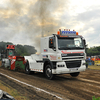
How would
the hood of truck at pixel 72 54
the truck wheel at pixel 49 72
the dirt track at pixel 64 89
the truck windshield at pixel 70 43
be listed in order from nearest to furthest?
the dirt track at pixel 64 89 < the hood of truck at pixel 72 54 < the truck windshield at pixel 70 43 < the truck wheel at pixel 49 72

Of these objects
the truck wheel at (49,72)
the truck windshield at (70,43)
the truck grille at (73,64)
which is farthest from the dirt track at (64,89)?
the truck windshield at (70,43)

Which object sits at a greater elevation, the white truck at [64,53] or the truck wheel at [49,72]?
the white truck at [64,53]

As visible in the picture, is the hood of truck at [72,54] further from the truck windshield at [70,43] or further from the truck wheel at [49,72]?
the truck wheel at [49,72]

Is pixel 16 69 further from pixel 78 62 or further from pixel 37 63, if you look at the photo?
pixel 78 62

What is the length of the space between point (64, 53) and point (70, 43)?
82 cm

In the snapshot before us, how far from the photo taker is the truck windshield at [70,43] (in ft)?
26.9

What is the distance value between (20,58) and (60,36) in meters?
7.26

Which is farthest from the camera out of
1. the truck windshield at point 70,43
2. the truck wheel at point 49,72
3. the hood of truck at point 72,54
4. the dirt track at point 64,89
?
the truck wheel at point 49,72

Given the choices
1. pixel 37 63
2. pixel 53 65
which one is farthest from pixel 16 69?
pixel 53 65

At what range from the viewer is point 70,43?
8453 mm

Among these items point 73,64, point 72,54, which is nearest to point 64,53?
point 72,54

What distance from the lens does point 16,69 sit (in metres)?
14.4

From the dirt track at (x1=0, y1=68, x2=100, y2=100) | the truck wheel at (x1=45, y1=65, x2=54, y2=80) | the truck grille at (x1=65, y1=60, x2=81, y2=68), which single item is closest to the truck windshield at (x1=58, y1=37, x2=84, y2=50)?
the truck grille at (x1=65, y1=60, x2=81, y2=68)

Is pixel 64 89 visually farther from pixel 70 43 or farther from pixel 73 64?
pixel 70 43
